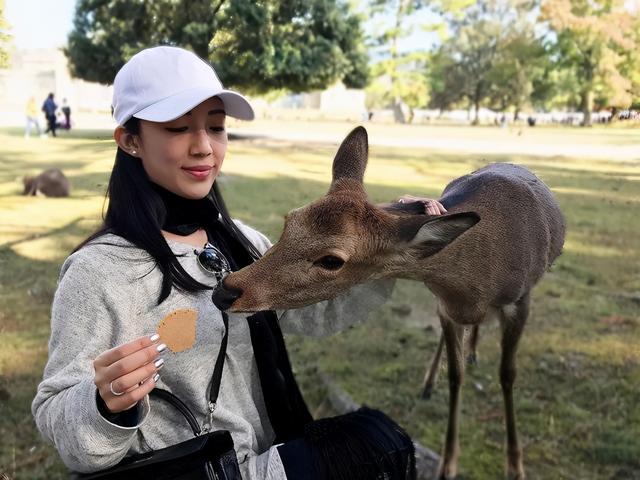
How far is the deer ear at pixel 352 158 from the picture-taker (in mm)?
1718

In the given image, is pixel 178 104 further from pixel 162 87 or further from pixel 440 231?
pixel 440 231

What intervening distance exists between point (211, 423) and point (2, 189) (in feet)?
16.6

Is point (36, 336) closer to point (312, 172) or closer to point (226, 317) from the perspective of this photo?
point (312, 172)

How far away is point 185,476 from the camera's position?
132cm

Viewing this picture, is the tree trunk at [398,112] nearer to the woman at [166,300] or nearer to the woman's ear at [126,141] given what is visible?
the woman at [166,300]

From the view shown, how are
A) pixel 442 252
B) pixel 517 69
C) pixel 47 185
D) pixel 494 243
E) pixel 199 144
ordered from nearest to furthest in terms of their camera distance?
pixel 199 144
pixel 442 252
pixel 494 243
pixel 517 69
pixel 47 185

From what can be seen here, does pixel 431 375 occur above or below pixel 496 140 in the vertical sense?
below

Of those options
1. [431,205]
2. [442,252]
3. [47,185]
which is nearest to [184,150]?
[431,205]

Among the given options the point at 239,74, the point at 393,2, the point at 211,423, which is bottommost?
the point at 211,423

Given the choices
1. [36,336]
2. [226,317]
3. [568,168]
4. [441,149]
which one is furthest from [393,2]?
[36,336]

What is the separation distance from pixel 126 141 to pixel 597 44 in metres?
1.98

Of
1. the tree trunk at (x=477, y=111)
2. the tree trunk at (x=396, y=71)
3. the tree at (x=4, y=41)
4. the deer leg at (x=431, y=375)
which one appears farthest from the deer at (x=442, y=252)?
the tree at (x=4, y=41)

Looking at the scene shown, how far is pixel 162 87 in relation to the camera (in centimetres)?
148

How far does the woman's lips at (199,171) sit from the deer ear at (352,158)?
398mm
